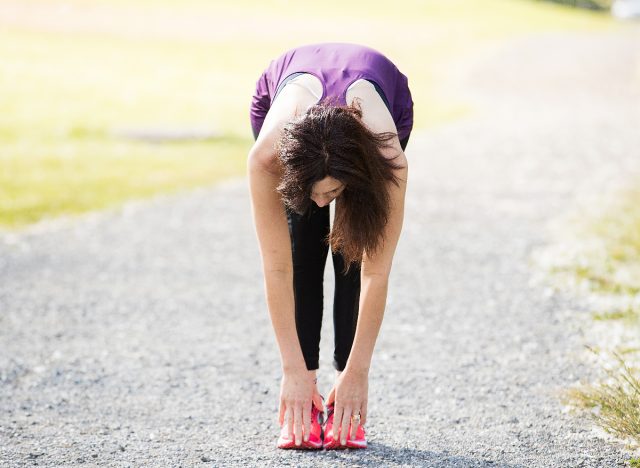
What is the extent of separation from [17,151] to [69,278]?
6.87 meters

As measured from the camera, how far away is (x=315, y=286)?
359cm

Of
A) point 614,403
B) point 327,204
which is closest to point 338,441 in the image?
point 327,204

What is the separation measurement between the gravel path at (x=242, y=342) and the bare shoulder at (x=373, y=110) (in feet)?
4.31

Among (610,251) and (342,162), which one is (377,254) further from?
(610,251)

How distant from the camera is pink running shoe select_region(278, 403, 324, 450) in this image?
3.55 m

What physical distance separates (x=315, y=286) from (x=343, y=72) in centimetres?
92

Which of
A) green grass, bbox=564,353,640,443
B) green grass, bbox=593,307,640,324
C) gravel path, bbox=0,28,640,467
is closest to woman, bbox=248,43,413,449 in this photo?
gravel path, bbox=0,28,640,467

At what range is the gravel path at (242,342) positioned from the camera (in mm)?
3670

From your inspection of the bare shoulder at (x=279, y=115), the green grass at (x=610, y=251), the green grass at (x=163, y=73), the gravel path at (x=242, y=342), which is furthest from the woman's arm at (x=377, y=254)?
the green grass at (x=163, y=73)

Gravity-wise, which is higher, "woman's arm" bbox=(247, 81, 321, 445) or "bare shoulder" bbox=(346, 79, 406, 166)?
"bare shoulder" bbox=(346, 79, 406, 166)

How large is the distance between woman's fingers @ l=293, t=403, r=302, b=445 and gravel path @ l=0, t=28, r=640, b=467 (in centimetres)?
8

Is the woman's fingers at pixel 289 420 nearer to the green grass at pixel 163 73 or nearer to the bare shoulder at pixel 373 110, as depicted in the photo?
the bare shoulder at pixel 373 110

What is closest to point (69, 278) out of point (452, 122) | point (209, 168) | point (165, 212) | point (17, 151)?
point (165, 212)

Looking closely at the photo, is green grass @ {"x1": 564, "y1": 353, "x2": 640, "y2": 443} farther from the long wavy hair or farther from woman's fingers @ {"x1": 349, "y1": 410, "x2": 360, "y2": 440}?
the long wavy hair
